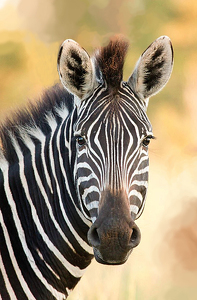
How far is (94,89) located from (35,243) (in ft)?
6.34

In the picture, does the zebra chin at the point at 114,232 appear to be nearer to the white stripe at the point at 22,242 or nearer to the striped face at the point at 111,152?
the striped face at the point at 111,152

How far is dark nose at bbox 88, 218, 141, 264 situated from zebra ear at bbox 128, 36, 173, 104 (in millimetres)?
1693

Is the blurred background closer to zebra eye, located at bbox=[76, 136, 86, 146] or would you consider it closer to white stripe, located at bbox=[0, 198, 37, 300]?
white stripe, located at bbox=[0, 198, 37, 300]

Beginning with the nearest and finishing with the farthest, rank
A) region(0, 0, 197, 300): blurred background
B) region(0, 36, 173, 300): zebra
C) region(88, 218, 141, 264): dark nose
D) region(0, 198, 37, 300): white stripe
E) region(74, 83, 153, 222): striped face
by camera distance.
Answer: region(88, 218, 141, 264): dark nose → region(74, 83, 153, 222): striped face → region(0, 36, 173, 300): zebra → region(0, 198, 37, 300): white stripe → region(0, 0, 197, 300): blurred background

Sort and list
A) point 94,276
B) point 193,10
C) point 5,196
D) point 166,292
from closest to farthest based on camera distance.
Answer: point 5,196, point 94,276, point 166,292, point 193,10

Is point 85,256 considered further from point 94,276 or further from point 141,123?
point 94,276

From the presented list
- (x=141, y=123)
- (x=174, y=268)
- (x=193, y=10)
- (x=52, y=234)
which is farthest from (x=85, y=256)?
(x=193, y=10)

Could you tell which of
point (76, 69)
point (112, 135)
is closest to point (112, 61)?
point (76, 69)

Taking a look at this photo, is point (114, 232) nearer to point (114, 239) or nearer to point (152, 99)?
point (114, 239)

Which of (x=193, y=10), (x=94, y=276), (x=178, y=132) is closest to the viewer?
(x=94, y=276)

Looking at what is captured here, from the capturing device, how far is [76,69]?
15.7ft

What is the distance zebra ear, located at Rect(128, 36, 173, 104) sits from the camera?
4691mm

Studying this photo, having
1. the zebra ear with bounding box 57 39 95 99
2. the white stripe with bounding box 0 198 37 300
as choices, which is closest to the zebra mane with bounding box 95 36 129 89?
the zebra ear with bounding box 57 39 95 99

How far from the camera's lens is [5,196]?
471 centimetres
